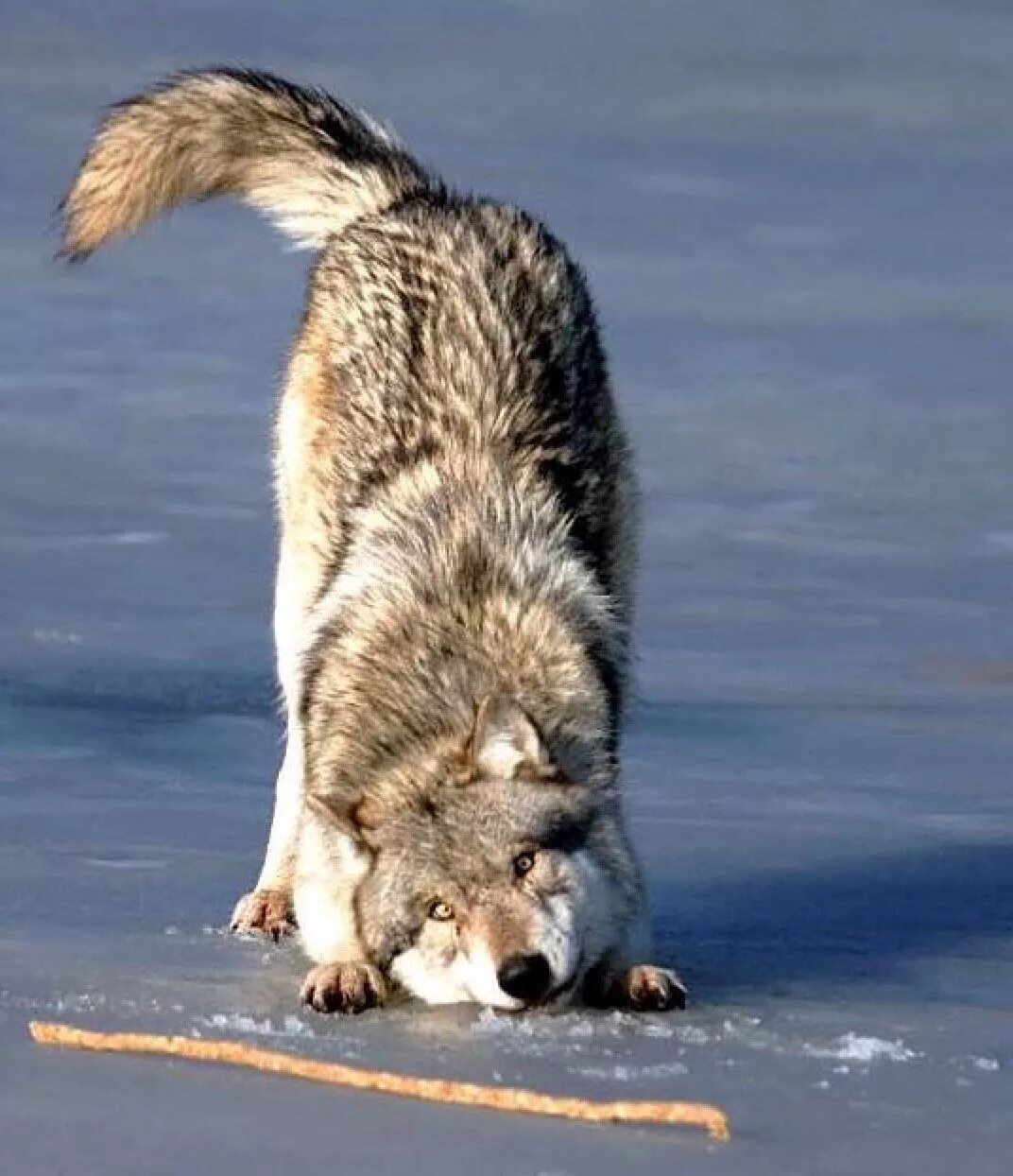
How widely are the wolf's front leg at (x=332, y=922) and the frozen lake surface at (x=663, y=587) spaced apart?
10cm

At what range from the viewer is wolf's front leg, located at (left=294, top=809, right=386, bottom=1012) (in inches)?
212

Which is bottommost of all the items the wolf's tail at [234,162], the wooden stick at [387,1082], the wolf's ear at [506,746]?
the wooden stick at [387,1082]

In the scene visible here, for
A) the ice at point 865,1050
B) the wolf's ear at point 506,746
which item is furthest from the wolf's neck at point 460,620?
the ice at point 865,1050

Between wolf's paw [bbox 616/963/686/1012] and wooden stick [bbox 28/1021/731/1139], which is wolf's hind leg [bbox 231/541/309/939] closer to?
wolf's paw [bbox 616/963/686/1012]

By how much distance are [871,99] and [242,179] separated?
10598 mm

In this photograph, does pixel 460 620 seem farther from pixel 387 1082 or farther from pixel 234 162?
pixel 234 162

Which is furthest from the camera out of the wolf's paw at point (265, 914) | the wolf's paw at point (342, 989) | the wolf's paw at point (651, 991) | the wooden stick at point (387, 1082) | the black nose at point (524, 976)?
the wolf's paw at point (265, 914)

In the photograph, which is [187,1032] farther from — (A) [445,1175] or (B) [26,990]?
(A) [445,1175]

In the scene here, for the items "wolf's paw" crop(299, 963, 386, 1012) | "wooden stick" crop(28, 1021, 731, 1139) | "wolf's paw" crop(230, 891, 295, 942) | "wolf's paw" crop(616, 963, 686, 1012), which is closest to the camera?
"wooden stick" crop(28, 1021, 731, 1139)

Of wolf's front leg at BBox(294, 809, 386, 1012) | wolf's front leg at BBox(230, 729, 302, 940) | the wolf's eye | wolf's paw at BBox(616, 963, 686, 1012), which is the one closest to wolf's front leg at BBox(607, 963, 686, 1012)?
wolf's paw at BBox(616, 963, 686, 1012)

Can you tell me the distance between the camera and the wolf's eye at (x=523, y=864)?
5363mm

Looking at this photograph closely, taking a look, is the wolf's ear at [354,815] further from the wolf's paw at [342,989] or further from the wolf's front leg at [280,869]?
the wolf's front leg at [280,869]

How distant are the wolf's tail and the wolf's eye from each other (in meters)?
2.73

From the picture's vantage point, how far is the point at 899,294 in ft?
48.2
